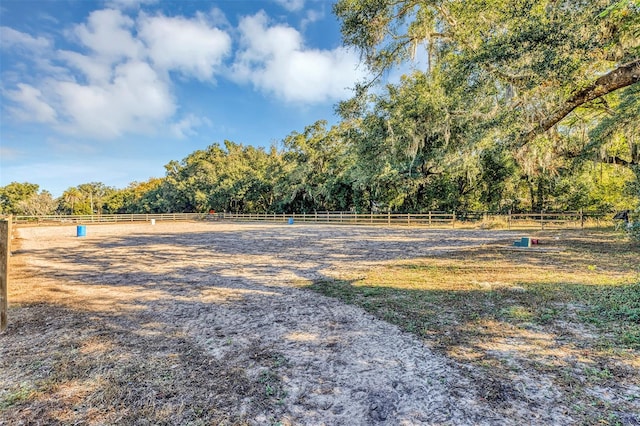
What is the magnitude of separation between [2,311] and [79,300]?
137cm

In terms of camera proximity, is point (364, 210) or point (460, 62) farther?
point (364, 210)

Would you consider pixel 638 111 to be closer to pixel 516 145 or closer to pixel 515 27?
pixel 516 145

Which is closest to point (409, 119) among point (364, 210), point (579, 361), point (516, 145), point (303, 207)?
point (516, 145)

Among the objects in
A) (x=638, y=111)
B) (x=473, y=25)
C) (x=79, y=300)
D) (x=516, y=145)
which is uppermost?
(x=473, y=25)

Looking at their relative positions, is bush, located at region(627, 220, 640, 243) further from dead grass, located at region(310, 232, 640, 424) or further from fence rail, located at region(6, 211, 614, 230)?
fence rail, located at region(6, 211, 614, 230)

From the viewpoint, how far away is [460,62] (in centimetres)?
584

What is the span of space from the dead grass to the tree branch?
303 cm

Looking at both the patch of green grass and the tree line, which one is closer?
the patch of green grass

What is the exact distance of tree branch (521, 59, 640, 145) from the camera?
5219mm

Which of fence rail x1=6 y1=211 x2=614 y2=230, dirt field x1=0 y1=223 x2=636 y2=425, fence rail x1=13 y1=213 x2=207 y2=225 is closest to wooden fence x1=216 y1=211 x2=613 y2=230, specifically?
fence rail x1=6 y1=211 x2=614 y2=230

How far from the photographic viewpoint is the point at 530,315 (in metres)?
3.96

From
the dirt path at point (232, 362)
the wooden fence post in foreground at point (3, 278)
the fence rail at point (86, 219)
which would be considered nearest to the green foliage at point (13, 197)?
the fence rail at point (86, 219)

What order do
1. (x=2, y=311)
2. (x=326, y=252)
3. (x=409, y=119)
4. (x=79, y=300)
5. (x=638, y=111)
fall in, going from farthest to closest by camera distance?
(x=409, y=119) → (x=326, y=252) → (x=638, y=111) → (x=79, y=300) → (x=2, y=311)

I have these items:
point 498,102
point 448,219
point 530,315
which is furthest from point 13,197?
point 530,315
